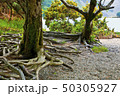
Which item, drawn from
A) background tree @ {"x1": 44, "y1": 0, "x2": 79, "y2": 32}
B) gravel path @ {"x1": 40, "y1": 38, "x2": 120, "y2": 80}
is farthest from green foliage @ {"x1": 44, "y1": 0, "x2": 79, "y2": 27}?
gravel path @ {"x1": 40, "y1": 38, "x2": 120, "y2": 80}

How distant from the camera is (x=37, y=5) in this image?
3115 mm

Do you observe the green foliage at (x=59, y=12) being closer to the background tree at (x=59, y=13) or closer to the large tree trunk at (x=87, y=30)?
the background tree at (x=59, y=13)

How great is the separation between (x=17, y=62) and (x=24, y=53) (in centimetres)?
57

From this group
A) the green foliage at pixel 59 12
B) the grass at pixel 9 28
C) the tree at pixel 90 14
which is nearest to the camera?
the tree at pixel 90 14

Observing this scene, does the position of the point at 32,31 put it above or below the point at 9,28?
below

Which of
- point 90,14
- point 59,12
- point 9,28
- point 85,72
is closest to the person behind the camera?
point 85,72

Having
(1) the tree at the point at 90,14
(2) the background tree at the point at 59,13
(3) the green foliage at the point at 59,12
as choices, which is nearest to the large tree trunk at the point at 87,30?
(1) the tree at the point at 90,14

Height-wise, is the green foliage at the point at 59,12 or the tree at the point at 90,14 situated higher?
the green foliage at the point at 59,12

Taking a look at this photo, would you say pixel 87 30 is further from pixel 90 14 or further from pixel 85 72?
pixel 85 72

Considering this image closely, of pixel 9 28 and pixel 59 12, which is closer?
pixel 9 28

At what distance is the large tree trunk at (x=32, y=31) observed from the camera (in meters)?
3.09

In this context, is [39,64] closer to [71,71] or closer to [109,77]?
[71,71]

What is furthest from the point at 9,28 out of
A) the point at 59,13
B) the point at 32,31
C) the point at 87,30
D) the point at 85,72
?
the point at 85,72

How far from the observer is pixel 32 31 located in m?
3.17
